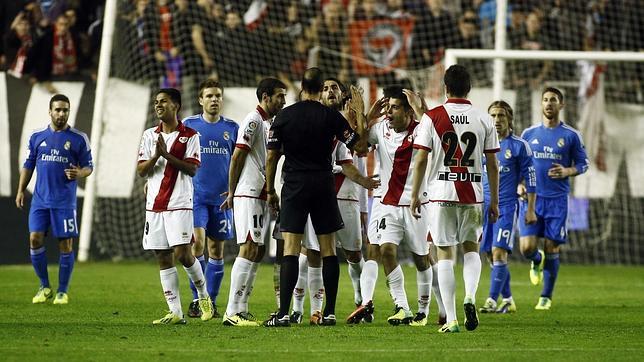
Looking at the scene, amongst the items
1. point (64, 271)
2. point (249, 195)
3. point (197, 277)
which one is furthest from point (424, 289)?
point (64, 271)

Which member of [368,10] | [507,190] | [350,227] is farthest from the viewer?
[368,10]

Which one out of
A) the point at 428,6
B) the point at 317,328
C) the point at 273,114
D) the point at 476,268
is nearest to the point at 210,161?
the point at 273,114

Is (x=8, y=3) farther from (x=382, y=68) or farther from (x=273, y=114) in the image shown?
(x=273, y=114)

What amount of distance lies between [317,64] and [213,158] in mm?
9051

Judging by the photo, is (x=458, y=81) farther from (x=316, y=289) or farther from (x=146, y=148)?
(x=146, y=148)

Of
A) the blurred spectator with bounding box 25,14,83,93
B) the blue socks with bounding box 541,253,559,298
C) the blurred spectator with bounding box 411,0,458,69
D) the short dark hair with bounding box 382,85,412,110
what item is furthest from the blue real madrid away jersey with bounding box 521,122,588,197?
the blurred spectator with bounding box 25,14,83,93

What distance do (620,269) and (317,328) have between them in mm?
11403

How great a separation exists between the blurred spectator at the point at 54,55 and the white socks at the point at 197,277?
10.0 metres

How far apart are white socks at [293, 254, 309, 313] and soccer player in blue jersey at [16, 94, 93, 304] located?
11.2 ft

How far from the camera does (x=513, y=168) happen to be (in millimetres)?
13281

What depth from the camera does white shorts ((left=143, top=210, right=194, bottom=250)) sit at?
1077 centimetres

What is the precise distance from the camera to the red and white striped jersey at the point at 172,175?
1085 centimetres

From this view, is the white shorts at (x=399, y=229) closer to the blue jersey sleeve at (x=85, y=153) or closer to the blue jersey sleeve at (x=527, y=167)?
the blue jersey sleeve at (x=527, y=167)

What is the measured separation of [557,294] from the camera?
611 inches
